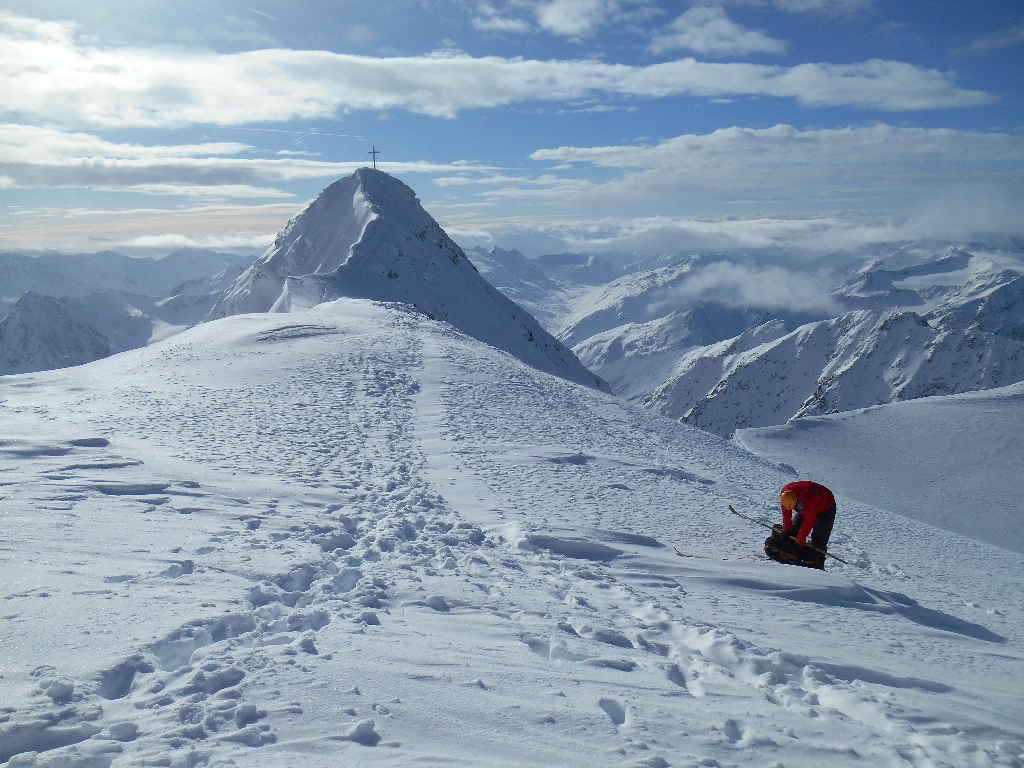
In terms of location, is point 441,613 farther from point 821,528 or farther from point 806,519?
point 821,528


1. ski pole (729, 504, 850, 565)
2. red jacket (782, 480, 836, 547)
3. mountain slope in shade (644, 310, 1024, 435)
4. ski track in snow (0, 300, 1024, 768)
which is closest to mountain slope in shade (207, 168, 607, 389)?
ski pole (729, 504, 850, 565)

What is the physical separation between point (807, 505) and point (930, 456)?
2753 centimetres

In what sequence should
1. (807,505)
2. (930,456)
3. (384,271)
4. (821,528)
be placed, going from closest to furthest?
(807,505) < (821,528) < (930,456) < (384,271)

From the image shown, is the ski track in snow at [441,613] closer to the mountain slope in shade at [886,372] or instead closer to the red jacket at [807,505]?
the red jacket at [807,505]

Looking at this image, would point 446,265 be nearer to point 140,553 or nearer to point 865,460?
point 865,460

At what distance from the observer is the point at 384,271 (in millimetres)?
65750

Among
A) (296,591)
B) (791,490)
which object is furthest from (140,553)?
(791,490)

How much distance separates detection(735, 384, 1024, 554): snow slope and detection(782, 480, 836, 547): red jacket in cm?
1681

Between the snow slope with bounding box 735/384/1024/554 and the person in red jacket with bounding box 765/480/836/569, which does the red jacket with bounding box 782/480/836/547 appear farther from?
the snow slope with bounding box 735/384/1024/554

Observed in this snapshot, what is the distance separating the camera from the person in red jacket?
438 inches

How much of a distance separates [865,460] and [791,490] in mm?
25058

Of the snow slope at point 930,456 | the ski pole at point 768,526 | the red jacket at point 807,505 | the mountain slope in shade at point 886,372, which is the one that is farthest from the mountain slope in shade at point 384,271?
the mountain slope in shade at point 886,372

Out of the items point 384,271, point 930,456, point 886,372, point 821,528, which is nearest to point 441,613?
point 821,528

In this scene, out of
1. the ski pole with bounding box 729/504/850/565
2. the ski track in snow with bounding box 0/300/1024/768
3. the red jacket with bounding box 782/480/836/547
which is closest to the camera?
the ski track in snow with bounding box 0/300/1024/768
